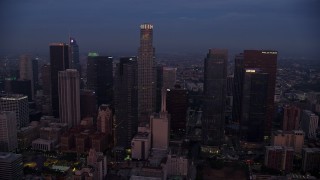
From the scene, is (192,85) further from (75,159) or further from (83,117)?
(75,159)

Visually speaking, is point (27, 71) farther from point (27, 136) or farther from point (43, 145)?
point (43, 145)

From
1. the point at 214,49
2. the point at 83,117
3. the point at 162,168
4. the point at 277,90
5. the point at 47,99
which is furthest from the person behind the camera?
the point at 47,99

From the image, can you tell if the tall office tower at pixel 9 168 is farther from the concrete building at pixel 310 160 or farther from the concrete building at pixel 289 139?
the concrete building at pixel 310 160

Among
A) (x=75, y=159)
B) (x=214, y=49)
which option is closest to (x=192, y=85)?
(x=214, y=49)

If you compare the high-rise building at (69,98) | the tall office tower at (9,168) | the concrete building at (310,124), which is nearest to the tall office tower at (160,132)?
the high-rise building at (69,98)

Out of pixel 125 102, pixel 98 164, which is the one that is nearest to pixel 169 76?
pixel 125 102

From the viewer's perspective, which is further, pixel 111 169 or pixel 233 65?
pixel 233 65
